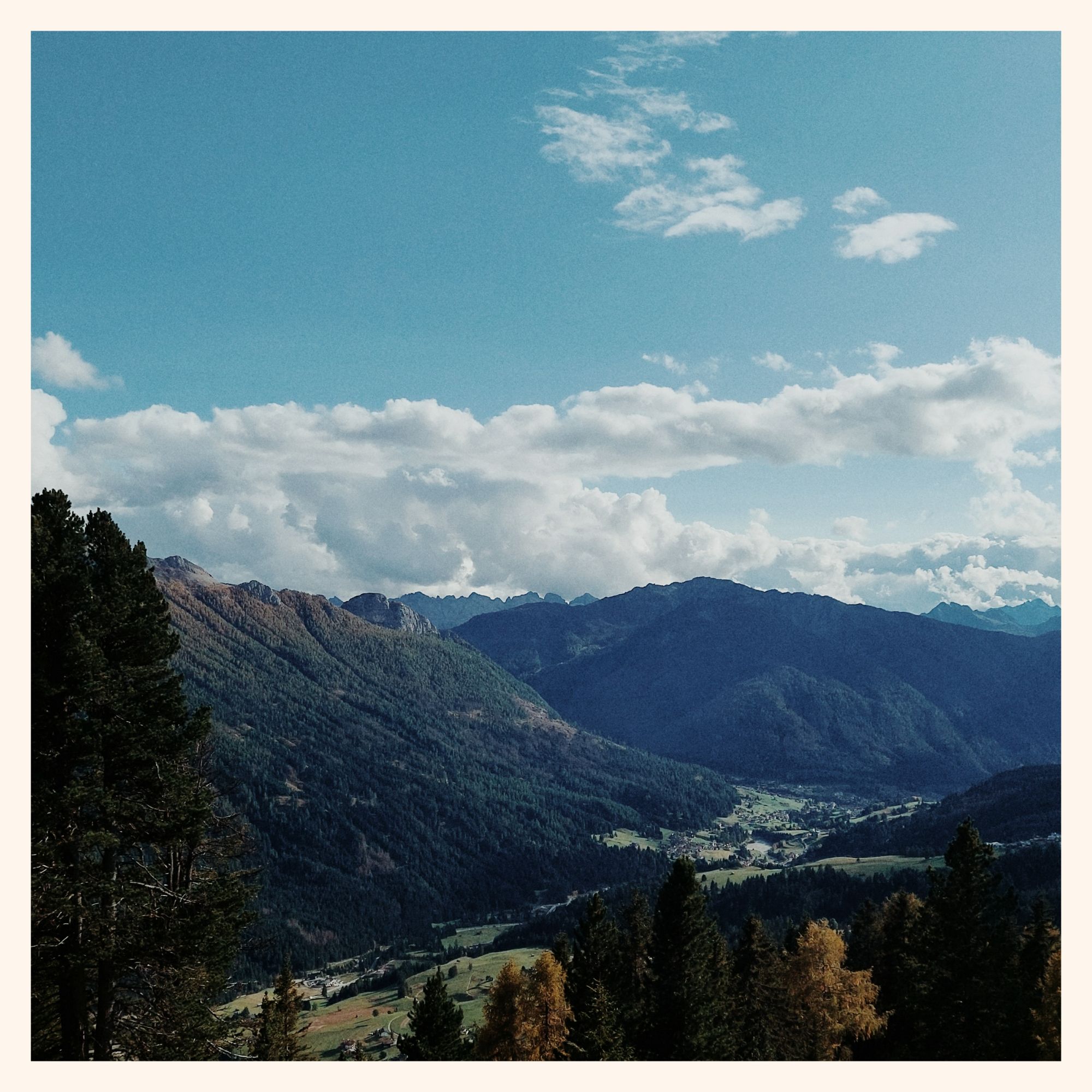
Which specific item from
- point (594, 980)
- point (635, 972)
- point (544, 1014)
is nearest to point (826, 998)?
point (635, 972)

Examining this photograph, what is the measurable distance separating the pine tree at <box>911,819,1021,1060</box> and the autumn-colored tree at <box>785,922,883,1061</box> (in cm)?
286

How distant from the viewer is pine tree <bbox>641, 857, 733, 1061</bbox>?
33.3 metres

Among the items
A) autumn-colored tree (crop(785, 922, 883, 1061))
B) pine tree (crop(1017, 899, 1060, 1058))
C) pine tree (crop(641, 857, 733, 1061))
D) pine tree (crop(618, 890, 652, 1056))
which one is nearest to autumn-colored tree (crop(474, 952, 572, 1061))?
pine tree (crop(618, 890, 652, 1056))

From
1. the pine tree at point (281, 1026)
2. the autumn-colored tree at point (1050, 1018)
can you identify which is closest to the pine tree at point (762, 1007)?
the autumn-colored tree at point (1050, 1018)

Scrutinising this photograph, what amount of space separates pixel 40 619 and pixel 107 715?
2697 millimetres

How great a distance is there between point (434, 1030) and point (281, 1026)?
→ 8883 mm

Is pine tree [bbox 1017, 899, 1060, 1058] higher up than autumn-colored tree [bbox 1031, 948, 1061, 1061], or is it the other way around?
autumn-colored tree [bbox 1031, 948, 1061, 1061]

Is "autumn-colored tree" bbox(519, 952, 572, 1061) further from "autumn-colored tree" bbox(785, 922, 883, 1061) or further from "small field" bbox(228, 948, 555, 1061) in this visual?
"small field" bbox(228, 948, 555, 1061)

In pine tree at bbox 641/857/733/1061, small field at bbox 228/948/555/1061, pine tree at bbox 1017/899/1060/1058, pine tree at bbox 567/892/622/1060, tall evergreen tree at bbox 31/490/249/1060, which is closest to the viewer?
tall evergreen tree at bbox 31/490/249/1060

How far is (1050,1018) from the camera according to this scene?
2278 cm

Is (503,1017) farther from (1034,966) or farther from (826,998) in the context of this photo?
(1034,966)
